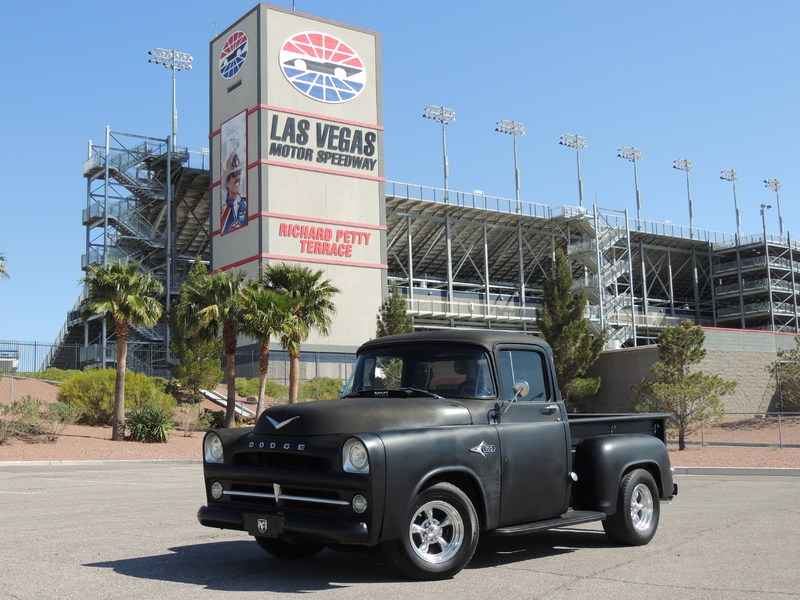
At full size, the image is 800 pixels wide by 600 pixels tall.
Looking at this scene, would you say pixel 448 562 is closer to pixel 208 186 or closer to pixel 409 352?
pixel 409 352

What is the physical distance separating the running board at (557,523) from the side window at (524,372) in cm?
109

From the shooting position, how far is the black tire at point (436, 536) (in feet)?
21.7

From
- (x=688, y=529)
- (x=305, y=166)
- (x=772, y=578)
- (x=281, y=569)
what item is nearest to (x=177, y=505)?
(x=281, y=569)

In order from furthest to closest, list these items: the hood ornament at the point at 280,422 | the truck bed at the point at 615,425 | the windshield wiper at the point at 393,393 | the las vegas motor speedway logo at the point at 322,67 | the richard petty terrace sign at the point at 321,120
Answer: the las vegas motor speedway logo at the point at 322,67
the richard petty terrace sign at the point at 321,120
the truck bed at the point at 615,425
the windshield wiper at the point at 393,393
the hood ornament at the point at 280,422

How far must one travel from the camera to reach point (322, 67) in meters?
59.9

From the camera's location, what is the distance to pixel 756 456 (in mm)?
25703

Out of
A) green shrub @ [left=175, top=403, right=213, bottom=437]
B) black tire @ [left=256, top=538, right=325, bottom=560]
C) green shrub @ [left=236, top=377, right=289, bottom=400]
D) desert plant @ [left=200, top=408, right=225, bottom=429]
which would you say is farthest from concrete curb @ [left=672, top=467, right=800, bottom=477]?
green shrub @ [left=236, top=377, right=289, bottom=400]

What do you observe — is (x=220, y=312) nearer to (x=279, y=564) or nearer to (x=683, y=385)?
(x=683, y=385)

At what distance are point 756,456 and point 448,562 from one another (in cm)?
2155

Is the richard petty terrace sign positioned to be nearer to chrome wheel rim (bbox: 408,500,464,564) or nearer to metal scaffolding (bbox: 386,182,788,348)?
metal scaffolding (bbox: 386,182,788,348)

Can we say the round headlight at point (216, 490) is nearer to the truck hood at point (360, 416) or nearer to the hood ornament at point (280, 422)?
the truck hood at point (360, 416)

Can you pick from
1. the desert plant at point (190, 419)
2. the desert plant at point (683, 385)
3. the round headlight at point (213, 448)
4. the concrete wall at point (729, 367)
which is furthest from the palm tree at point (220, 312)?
the round headlight at point (213, 448)

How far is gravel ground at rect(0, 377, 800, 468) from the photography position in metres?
24.3

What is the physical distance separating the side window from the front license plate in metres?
2.33
